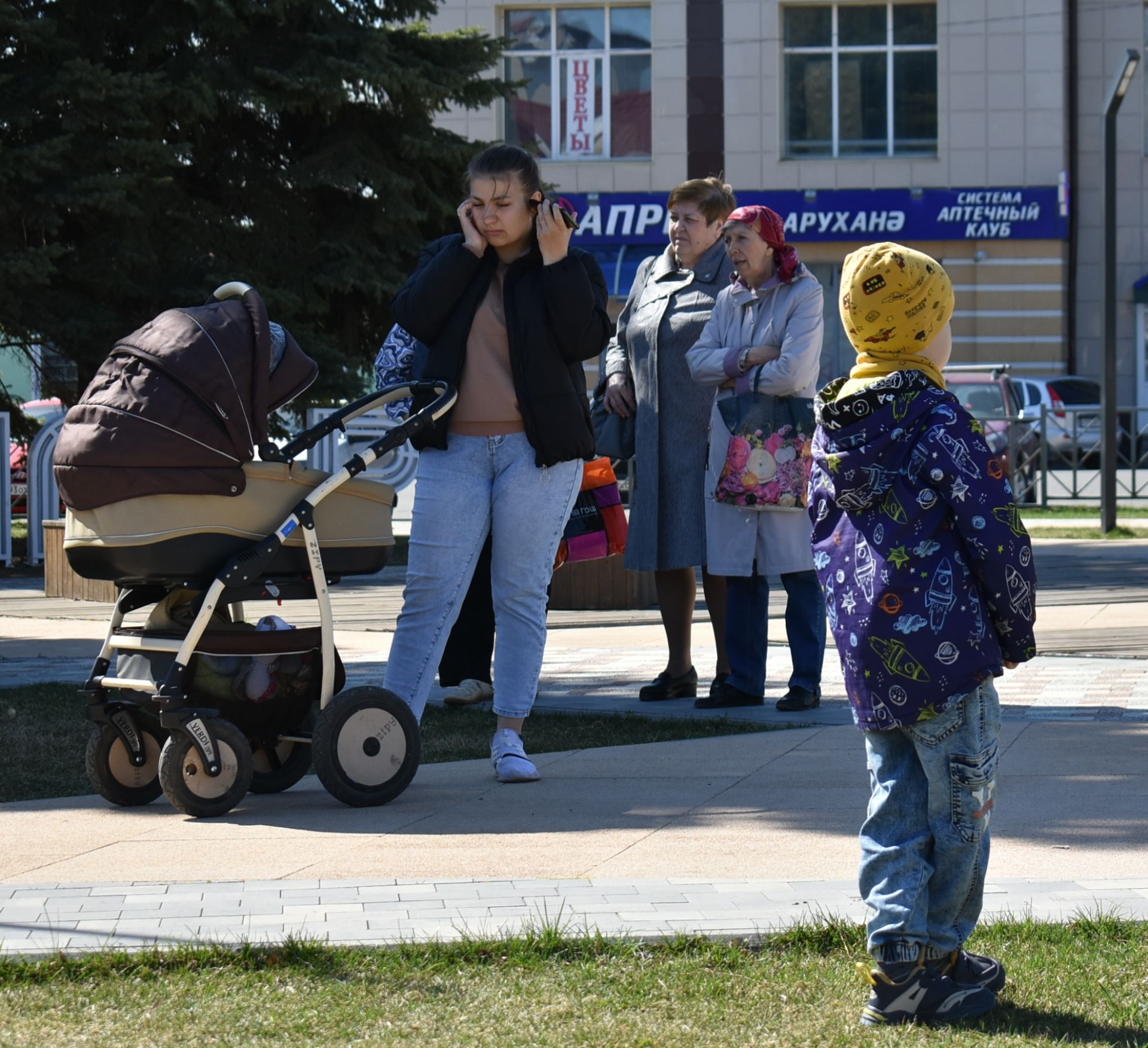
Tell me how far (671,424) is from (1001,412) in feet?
60.0

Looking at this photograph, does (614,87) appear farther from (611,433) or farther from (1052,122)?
(611,433)

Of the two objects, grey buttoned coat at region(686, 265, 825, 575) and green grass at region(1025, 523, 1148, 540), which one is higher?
grey buttoned coat at region(686, 265, 825, 575)

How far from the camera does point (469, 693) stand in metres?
7.27

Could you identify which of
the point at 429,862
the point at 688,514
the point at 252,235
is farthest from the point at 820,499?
the point at 252,235

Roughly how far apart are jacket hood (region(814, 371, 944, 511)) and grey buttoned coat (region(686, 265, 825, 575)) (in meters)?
3.51

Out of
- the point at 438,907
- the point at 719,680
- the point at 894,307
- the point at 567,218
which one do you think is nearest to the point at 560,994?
the point at 438,907

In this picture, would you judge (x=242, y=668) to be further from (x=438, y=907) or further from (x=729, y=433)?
(x=729, y=433)

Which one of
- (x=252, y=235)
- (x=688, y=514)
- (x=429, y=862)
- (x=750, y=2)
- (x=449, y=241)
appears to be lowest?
(x=429, y=862)

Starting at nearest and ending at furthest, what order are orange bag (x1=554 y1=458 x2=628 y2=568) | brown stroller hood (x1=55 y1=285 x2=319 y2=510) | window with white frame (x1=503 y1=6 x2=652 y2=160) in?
brown stroller hood (x1=55 y1=285 x2=319 y2=510) → orange bag (x1=554 y1=458 x2=628 y2=568) → window with white frame (x1=503 y1=6 x2=652 y2=160)

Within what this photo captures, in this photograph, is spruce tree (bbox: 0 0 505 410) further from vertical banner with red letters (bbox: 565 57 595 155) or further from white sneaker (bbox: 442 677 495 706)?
vertical banner with red letters (bbox: 565 57 595 155)

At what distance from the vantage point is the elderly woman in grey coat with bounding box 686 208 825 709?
6898 mm

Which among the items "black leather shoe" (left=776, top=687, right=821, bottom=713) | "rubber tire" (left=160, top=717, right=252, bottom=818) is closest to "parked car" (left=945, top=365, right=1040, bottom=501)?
"black leather shoe" (left=776, top=687, right=821, bottom=713)

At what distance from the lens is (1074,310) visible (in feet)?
120

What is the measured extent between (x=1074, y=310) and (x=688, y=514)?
31.2m
